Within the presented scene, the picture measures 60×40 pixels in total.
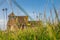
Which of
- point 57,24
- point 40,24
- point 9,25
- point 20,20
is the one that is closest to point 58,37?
point 57,24

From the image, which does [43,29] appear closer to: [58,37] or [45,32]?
[45,32]

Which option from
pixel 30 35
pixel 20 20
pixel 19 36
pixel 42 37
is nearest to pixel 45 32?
pixel 42 37

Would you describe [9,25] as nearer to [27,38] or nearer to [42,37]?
[27,38]

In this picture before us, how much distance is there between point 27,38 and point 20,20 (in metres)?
0.95

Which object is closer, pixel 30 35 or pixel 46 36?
A: pixel 46 36

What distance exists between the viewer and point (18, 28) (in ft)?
10.7

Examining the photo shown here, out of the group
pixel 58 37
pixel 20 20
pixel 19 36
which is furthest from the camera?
pixel 20 20

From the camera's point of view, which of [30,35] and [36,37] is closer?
[36,37]

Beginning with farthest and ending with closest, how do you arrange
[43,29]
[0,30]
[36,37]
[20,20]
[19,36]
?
[0,30] → [20,20] → [19,36] → [43,29] → [36,37]

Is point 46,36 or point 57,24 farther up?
point 57,24

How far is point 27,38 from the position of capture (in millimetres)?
2297

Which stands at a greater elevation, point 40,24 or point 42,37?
point 40,24

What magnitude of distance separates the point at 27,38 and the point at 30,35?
58mm

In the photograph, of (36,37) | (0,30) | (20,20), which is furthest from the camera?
(0,30)
